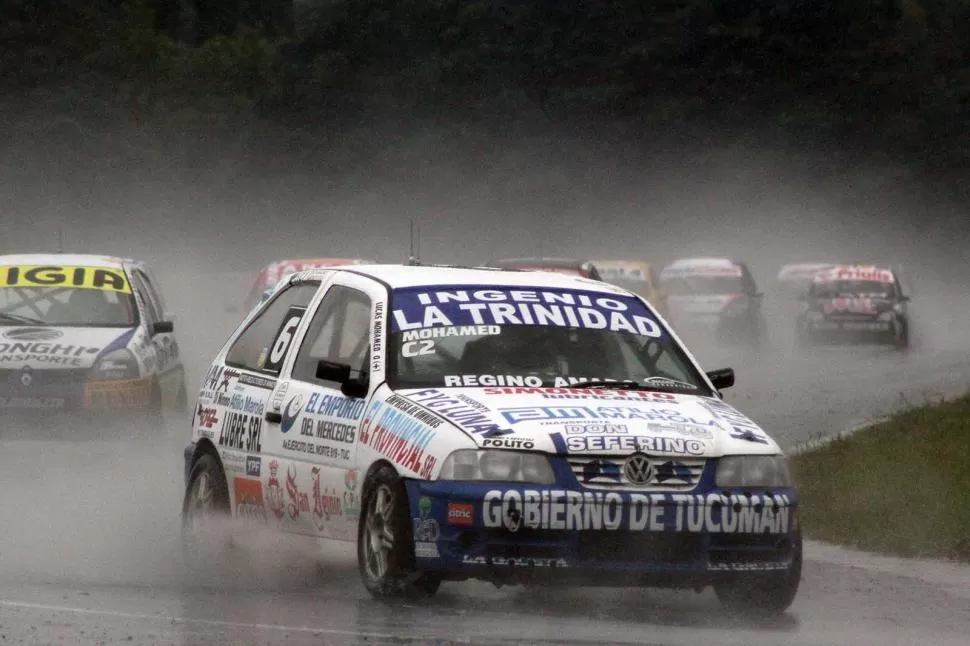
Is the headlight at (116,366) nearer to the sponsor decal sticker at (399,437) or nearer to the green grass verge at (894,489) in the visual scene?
the green grass verge at (894,489)

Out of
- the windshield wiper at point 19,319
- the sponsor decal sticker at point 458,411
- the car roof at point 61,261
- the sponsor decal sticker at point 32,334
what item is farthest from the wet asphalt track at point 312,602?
the car roof at point 61,261

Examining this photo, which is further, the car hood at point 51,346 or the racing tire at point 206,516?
the car hood at point 51,346

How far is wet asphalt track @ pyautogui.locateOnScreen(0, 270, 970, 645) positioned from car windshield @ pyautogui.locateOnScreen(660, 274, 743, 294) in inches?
1024

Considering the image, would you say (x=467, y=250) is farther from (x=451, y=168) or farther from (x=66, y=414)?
(x=66, y=414)

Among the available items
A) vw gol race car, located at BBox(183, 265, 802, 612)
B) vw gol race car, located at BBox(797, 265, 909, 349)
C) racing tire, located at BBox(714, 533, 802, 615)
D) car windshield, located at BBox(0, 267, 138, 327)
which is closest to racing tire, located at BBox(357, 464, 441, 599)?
vw gol race car, located at BBox(183, 265, 802, 612)

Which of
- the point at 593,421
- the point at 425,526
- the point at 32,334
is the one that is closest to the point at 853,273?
the point at 32,334

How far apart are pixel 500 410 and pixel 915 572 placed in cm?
298

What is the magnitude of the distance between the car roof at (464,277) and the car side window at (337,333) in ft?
0.48

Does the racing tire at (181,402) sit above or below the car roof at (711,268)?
below

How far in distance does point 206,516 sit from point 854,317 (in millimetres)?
31264

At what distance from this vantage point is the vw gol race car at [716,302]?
38656 millimetres

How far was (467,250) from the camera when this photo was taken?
244 ft

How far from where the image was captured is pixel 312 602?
8500mm

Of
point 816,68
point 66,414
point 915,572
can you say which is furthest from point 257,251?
point 915,572
